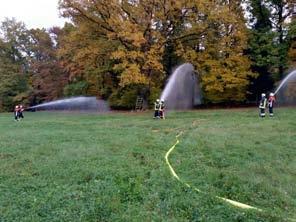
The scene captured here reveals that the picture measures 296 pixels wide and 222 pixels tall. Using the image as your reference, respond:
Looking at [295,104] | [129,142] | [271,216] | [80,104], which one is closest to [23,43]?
[80,104]

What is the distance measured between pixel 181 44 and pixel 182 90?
588 cm

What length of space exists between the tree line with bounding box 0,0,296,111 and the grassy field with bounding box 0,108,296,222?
19.9 meters

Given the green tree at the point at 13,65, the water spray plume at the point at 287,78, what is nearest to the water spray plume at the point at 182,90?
the water spray plume at the point at 287,78

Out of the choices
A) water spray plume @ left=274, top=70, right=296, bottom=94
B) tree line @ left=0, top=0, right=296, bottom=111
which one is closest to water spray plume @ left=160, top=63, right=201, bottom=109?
tree line @ left=0, top=0, right=296, bottom=111

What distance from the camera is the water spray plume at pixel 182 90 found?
43531mm

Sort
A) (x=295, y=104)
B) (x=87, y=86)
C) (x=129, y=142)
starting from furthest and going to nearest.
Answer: (x=87, y=86) < (x=295, y=104) < (x=129, y=142)

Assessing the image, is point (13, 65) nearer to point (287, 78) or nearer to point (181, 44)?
point (181, 44)

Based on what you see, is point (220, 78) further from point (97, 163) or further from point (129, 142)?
point (97, 163)

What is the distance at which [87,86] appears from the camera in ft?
177

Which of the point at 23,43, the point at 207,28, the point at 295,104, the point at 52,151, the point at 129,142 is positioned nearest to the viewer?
the point at 52,151

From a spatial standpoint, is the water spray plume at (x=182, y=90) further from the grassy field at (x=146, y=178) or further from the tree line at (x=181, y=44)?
the grassy field at (x=146, y=178)

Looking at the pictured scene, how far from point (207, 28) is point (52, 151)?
2759cm

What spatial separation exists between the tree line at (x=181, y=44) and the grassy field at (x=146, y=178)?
19900 millimetres

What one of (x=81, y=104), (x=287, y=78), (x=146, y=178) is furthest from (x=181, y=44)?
(x=146, y=178)
